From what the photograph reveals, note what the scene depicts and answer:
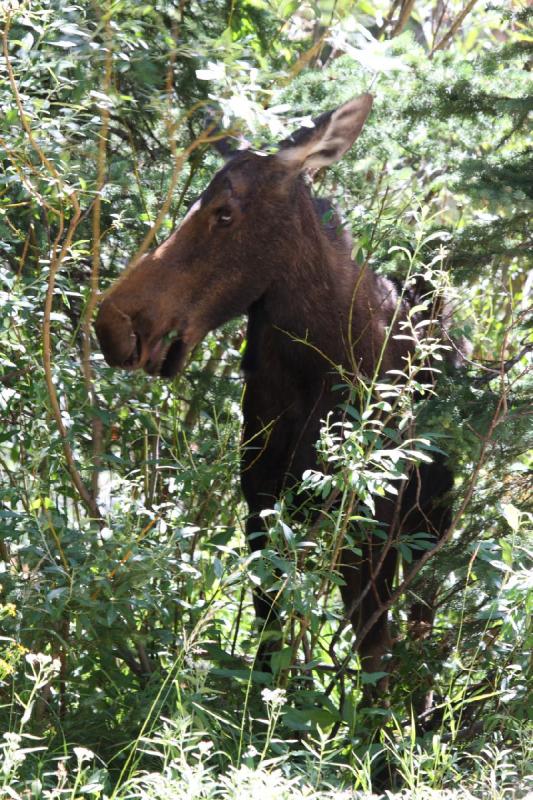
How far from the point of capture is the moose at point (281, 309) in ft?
15.3

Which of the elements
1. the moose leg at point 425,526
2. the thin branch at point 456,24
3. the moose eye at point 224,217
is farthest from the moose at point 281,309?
the thin branch at point 456,24

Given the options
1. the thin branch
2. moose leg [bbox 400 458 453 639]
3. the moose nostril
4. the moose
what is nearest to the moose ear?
the moose

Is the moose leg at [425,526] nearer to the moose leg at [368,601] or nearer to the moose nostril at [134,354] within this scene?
the moose leg at [368,601]

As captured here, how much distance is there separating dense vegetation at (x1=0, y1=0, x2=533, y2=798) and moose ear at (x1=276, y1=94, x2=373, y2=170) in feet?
0.48

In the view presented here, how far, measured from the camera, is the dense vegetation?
366cm

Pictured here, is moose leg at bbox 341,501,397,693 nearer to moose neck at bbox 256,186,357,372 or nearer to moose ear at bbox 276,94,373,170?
moose neck at bbox 256,186,357,372

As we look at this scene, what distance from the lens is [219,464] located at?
14.4 ft

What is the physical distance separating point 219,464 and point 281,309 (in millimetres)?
931

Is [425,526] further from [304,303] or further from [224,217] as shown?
[224,217]

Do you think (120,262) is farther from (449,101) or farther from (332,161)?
(449,101)

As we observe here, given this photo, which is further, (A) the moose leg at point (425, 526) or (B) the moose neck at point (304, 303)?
(B) the moose neck at point (304, 303)

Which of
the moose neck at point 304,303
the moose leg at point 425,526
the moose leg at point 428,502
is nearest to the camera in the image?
the moose leg at point 425,526

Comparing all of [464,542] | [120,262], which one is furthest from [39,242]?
[464,542]

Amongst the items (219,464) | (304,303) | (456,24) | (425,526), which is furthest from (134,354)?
(456,24)
